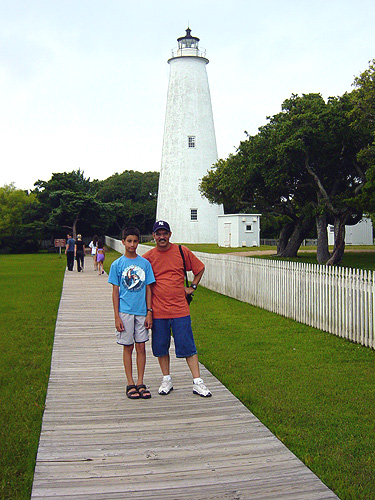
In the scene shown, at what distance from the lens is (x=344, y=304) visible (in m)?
9.14

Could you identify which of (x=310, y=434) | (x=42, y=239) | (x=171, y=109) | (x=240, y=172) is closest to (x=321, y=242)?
(x=240, y=172)

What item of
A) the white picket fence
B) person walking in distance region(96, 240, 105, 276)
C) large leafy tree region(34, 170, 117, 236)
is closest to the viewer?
the white picket fence

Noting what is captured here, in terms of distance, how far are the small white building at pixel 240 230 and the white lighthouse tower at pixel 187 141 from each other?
10.1 ft

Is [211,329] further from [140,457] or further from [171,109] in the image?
[171,109]

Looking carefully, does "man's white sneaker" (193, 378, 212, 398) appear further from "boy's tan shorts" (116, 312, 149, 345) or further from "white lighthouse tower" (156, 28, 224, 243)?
"white lighthouse tower" (156, 28, 224, 243)

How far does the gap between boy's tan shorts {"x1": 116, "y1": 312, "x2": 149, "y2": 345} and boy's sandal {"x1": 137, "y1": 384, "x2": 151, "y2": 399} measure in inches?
20.0

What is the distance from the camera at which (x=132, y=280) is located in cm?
573

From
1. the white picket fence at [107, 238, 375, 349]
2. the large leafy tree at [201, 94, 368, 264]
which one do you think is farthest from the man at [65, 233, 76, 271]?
the white picket fence at [107, 238, 375, 349]

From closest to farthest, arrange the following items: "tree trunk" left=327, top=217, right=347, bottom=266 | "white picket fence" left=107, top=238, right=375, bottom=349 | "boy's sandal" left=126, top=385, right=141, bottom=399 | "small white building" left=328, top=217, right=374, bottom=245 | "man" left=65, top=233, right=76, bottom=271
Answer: "boy's sandal" left=126, top=385, right=141, bottom=399 < "white picket fence" left=107, top=238, right=375, bottom=349 < "tree trunk" left=327, top=217, right=347, bottom=266 < "man" left=65, top=233, right=76, bottom=271 < "small white building" left=328, top=217, right=374, bottom=245

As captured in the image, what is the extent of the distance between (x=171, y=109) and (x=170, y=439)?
141 feet

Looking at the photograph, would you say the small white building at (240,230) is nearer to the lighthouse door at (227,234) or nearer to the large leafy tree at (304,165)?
the lighthouse door at (227,234)

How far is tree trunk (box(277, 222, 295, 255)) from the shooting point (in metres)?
30.6

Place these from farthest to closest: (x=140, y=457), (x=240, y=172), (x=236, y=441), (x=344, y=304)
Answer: (x=240, y=172) → (x=344, y=304) → (x=236, y=441) → (x=140, y=457)

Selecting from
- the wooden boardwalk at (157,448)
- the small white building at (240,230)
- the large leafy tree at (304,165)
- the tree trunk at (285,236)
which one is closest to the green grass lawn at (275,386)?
the wooden boardwalk at (157,448)
